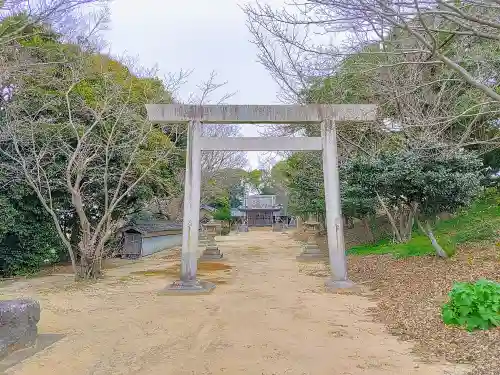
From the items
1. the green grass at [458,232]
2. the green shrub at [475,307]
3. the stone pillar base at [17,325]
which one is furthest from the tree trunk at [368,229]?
the stone pillar base at [17,325]

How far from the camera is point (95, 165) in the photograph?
560 inches

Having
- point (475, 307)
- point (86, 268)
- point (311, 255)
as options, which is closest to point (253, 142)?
point (86, 268)

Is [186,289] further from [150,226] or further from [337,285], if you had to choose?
→ [150,226]

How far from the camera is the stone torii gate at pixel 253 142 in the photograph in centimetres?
1028

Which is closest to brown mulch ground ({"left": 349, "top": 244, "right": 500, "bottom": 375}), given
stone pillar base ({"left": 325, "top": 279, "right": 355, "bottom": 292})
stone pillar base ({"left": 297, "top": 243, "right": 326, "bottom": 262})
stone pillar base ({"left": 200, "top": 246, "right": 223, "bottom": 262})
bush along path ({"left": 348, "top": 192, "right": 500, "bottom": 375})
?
bush along path ({"left": 348, "top": 192, "right": 500, "bottom": 375})

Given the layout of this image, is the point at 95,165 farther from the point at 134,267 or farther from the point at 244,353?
the point at 244,353

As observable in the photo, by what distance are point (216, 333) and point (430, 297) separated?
402 cm

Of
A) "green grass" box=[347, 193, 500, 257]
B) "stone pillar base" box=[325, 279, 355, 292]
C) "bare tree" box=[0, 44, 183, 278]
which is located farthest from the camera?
"green grass" box=[347, 193, 500, 257]

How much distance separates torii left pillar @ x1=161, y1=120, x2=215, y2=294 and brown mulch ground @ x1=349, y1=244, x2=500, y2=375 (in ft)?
13.4

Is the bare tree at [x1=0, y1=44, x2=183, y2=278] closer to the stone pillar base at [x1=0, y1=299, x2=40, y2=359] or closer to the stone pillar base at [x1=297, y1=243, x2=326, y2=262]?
the stone pillar base at [x1=0, y1=299, x2=40, y2=359]

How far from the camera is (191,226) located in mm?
10352

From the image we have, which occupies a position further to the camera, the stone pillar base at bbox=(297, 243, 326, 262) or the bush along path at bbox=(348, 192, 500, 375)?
the stone pillar base at bbox=(297, 243, 326, 262)

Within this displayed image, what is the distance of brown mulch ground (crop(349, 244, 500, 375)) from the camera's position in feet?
16.6

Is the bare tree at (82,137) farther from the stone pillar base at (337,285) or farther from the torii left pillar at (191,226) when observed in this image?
the stone pillar base at (337,285)
